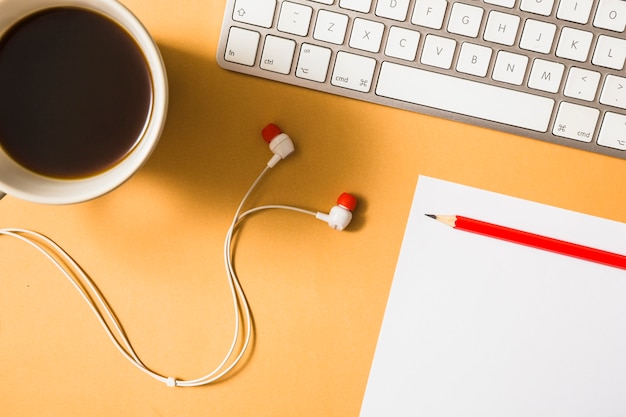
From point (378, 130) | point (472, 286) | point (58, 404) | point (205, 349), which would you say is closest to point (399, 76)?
point (378, 130)

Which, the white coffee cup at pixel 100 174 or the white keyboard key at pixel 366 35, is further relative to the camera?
the white keyboard key at pixel 366 35

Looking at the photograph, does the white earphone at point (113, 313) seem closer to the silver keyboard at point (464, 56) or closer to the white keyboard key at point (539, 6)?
the silver keyboard at point (464, 56)

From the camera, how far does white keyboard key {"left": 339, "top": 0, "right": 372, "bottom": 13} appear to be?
→ 53 cm

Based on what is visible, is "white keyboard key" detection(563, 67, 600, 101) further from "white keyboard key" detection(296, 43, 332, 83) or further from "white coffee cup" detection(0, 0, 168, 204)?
"white coffee cup" detection(0, 0, 168, 204)

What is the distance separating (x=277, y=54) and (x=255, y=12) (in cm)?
4

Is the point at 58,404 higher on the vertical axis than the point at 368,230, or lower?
lower

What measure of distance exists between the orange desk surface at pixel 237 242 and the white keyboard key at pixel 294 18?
0.06 metres

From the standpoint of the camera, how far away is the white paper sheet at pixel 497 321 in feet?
1.84

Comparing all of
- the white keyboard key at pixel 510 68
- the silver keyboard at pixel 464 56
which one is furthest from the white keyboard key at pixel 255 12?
the white keyboard key at pixel 510 68

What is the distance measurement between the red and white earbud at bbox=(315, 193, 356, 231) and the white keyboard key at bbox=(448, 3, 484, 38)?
0.18 m

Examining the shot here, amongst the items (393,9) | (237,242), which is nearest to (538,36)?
(393,9)

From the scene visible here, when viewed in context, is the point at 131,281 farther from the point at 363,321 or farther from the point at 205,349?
the point at 363,321

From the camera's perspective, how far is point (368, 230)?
0.57m

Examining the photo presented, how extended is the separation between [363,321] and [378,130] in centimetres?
19
